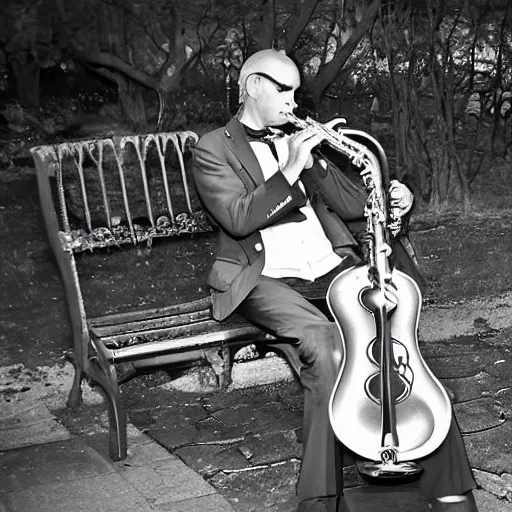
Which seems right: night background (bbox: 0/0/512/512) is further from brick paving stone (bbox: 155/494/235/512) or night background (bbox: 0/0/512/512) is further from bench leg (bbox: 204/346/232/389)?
brick paving stone (bbox: 155/494/235/512)

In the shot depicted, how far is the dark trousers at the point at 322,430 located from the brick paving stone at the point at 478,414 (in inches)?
38.1

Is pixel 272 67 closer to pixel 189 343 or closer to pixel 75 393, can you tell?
pixel 189 343

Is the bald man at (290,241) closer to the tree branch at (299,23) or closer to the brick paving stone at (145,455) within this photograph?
the brick paving stone at (145,455)

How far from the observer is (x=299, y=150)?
441 cm

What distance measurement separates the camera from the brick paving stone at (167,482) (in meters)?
4.45

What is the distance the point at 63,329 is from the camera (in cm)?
603

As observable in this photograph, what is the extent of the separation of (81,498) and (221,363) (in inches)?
50.7

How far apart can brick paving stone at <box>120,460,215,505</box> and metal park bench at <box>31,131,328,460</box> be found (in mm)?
171

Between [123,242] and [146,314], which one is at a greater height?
[123,242]

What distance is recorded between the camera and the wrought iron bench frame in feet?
15.8

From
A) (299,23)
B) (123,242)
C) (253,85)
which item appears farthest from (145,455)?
(299,23)

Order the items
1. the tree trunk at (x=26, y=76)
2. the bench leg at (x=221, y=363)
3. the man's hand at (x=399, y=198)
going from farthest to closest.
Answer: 1. the tree trunk at (x=26, y=76)
2. the bench leg at (x=221, y=363)
3. the man's hand at (x=399, y=198)

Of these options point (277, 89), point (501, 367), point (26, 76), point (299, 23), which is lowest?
point (501, 367)

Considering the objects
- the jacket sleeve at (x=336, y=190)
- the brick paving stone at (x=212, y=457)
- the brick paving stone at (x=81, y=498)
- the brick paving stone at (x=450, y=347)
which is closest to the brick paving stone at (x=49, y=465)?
the brick paving stone at (x=81, y=498)
